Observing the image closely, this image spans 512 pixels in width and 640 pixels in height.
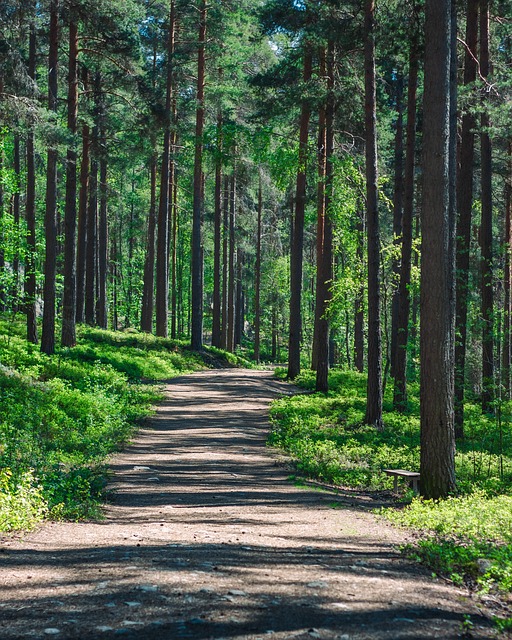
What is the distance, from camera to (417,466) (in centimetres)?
1190

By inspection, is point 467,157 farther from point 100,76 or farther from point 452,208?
point 100,76

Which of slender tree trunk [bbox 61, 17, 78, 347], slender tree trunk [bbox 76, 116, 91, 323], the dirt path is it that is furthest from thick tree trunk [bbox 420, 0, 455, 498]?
slender tree trunk [bbox 76, 116, 91, 323]

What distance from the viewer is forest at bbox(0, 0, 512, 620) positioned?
947 centimetres

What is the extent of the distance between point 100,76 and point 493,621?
27555 millimetres

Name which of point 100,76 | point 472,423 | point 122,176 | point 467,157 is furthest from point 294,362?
point 122,176

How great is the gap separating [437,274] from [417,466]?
433cm

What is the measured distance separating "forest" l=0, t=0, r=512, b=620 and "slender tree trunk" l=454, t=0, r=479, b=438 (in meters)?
0.06

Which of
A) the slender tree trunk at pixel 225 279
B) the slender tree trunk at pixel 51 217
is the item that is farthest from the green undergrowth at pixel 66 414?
the slender tree trunk at pixel 225 279

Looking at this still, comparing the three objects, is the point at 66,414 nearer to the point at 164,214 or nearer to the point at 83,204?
the point at 83,204

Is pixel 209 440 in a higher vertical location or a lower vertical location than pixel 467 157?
lower

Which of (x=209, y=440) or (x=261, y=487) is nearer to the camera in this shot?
(x=261, y=487)

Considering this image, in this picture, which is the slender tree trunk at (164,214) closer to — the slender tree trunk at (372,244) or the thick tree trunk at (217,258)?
the thick tree trunk at (217,258)

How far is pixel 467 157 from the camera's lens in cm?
1709

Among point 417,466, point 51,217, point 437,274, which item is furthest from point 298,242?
point 437,274
